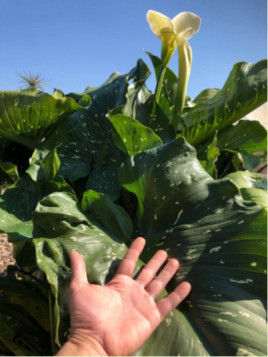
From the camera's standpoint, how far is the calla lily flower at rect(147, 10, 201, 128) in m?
0.89

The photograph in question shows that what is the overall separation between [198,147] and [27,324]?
0.76 metres

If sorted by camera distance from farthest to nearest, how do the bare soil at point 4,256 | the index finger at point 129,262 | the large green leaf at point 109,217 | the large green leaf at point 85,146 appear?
the bare soil at point 4,256 < the large green leaf at point 85,146 < the large green leaf at point 109,217 < the index finger at point 129,262

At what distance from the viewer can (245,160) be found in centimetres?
127

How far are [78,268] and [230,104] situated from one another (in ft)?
2.39

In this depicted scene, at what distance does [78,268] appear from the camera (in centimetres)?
58

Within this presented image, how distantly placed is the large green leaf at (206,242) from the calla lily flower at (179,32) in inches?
11.5

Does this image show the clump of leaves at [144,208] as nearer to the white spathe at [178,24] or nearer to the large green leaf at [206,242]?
the large green leaf at [206,242]

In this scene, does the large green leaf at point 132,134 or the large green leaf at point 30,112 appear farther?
the large green leaf at point 30,112

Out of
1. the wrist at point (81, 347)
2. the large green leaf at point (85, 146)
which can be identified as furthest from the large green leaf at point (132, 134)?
the wrist at point (81, 347)

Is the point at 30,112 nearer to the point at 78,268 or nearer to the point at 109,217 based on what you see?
the point at 109,217

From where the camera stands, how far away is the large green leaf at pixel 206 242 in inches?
23.0

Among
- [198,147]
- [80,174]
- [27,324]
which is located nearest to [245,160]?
[198,147]

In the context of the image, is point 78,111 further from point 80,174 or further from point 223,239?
point 223,239

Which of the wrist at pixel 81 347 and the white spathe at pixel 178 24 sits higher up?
the white spathe at pixel 178 24
